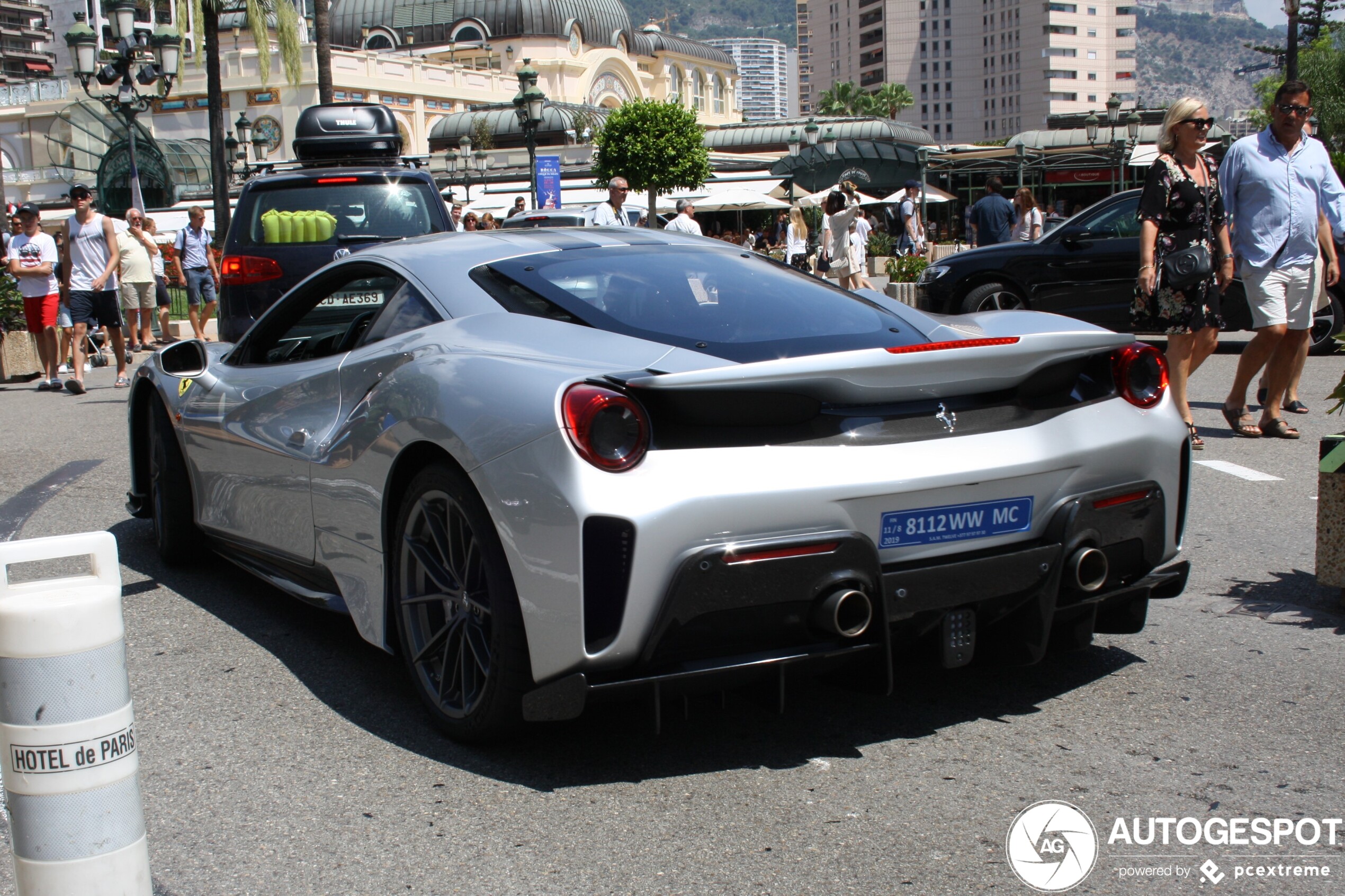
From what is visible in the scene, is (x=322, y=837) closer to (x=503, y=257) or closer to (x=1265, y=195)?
(x=503, y=257)

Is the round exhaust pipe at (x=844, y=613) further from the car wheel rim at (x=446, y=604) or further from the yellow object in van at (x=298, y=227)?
the yellow object in van at (x=298, y=227)

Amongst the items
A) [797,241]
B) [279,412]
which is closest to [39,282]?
A: [279,412]

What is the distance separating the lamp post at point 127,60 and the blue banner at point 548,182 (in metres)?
6.30

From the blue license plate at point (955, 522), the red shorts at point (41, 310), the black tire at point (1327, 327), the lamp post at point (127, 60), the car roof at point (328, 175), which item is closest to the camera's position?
the blue license plate at point (955, 522)

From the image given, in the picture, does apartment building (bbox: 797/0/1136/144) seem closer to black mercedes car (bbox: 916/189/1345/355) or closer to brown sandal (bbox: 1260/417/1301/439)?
black mercedes car (bbox: 916/189/1345/355)

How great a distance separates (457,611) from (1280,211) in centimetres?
576

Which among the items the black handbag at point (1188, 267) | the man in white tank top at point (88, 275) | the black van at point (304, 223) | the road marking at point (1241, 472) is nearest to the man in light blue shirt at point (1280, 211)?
the black handbag at point (1188, 267)

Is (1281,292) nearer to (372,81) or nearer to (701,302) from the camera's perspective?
(701,302)

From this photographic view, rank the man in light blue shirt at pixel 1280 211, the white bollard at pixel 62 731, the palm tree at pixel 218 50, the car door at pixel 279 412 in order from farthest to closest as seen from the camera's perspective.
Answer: the palm tree at pixel 218 50 < the man in light blue shirt at pixel 1280 211 < the car door at pixel 279 412 < the white bollard at pixel 62 731

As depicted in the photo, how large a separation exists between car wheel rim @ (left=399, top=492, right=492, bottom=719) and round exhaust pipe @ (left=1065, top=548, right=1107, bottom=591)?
1.41m

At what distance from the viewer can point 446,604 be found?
3.45 metres

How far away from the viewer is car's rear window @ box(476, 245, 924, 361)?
3.38 m

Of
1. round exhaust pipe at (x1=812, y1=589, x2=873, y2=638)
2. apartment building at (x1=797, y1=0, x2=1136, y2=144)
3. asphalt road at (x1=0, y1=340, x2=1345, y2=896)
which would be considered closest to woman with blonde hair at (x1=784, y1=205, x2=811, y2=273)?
asphalt road at (x1=0, y1=340, x2=1345, y2=896)

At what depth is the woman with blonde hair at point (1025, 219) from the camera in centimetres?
1764
